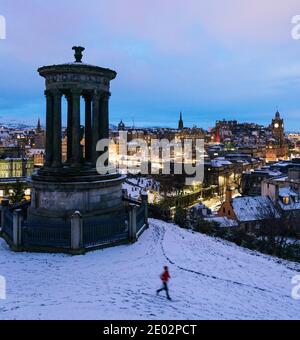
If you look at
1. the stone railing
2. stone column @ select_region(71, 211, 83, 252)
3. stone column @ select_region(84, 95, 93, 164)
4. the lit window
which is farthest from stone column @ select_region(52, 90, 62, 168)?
the lit window

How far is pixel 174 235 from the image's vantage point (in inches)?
782

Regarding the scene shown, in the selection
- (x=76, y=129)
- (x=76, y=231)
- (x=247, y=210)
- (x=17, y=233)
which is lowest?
(x=247, y=210)

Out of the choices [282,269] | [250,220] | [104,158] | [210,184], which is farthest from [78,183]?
[210,184]

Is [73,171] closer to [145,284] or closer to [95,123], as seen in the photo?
[95,123]

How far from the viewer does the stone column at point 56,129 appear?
18547mm

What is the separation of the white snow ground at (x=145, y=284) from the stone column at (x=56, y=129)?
4426mm

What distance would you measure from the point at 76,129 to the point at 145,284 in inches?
325

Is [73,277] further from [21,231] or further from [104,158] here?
[104,158]

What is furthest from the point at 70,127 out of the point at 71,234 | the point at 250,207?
the point at 250,207

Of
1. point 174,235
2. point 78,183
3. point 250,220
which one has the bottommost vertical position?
point 250,220

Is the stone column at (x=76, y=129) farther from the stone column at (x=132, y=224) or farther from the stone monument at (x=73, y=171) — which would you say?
the stone column at (x=132, y=224)

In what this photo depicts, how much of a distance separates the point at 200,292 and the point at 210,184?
259ft

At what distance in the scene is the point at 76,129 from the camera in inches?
723

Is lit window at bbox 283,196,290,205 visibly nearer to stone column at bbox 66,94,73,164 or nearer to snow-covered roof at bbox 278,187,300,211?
snow-covered roof at bbox 278,187,300,211
